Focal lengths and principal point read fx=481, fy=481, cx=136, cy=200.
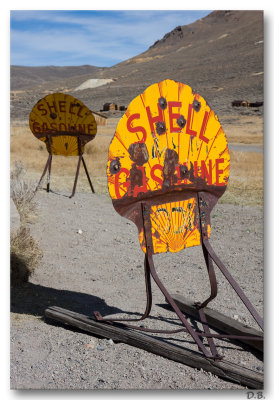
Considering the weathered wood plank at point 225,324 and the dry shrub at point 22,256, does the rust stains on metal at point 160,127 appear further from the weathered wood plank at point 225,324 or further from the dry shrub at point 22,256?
the dry shrub at point 22,256

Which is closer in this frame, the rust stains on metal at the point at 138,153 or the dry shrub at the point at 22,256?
the rust stains on metal at the point at 138,153

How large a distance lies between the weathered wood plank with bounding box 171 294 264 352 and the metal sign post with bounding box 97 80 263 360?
474mm

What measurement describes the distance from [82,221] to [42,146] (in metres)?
10.4

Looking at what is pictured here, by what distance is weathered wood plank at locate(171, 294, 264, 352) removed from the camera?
138 inches

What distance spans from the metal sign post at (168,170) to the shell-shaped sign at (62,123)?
6.36m

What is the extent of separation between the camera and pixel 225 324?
3.77 m

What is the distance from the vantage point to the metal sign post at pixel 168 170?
280 centimetres

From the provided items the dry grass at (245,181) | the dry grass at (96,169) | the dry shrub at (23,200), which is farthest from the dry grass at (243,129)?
the dry shrub at (23,200)

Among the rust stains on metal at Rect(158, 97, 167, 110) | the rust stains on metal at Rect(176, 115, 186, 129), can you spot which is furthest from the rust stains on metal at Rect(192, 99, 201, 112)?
the rust stains on metal at Rect(158, 97, 167, 110)

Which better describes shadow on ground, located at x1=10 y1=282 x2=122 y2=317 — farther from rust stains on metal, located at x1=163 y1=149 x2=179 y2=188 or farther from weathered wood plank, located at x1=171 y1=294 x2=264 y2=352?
rust stains on metal, located at x1=163 y1=149 x2=179 y2=188

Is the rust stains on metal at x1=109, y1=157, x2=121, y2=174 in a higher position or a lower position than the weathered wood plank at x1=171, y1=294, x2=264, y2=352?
higher
